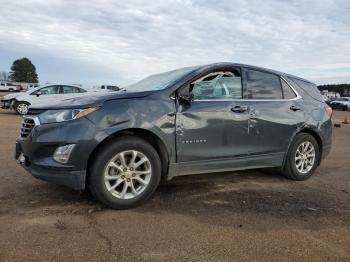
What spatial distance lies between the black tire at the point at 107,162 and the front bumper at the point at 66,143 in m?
0.11

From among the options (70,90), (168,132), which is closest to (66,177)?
(168,132)

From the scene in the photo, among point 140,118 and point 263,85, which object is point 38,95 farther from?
point 140,118

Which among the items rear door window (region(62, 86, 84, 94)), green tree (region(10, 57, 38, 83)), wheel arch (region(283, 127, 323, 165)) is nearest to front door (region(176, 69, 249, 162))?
wheel arch (region(283, 127, 323, 165))

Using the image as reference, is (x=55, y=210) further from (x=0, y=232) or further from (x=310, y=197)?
(x=310, y=197)

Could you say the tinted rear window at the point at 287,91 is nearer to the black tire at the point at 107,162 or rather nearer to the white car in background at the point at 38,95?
the black tire at the point at 107,162

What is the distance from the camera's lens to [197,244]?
3555 millimetres

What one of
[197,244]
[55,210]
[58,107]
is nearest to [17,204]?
[55,210]

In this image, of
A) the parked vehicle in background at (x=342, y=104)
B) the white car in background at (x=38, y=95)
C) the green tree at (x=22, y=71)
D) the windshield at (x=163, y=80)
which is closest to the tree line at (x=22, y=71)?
the green tree at (x=22, y=71)

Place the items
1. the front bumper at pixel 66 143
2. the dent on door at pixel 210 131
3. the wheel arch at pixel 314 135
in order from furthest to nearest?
the wheel arch at pixel 314 135
the dent on door at pixel 210 131
the front bumper at pixel 66 143

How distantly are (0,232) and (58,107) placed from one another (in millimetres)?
1417

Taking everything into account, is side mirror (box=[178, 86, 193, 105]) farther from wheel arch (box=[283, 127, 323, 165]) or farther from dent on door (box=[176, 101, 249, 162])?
wheel arch (box=[283, 127, 323, 165])

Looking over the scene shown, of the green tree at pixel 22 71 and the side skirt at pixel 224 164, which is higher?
the green tree at pixel 22 71

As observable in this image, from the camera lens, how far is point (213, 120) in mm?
4992

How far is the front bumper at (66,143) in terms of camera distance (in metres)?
4.20
